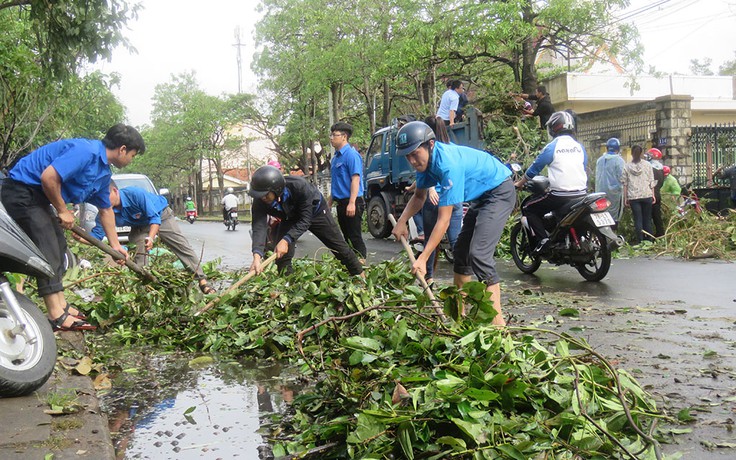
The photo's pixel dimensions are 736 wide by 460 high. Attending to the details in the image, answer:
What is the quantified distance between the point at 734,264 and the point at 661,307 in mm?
4045

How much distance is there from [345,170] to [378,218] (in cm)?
754

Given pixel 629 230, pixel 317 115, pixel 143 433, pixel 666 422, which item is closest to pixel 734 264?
pixel 629 230

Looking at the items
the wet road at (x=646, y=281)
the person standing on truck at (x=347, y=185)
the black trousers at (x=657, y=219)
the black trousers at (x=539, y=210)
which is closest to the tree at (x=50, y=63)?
the person standing on truck at (x=347, y=185)

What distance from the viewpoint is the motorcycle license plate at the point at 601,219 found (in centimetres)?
838

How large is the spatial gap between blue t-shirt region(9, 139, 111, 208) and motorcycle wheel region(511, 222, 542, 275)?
5.47 m

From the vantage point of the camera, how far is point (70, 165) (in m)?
5.76

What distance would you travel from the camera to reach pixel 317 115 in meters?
40.9

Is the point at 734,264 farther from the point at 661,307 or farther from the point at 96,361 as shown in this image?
the point at 96,361

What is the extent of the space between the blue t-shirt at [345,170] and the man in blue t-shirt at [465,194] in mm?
3216

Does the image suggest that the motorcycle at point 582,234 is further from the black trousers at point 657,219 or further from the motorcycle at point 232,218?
the motorcycle at point 232,218

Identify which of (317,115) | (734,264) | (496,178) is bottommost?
(734,264)

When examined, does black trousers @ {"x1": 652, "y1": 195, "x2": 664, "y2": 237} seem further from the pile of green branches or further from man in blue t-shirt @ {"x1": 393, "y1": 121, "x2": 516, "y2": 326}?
the pile of green branches

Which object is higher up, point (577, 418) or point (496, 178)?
point (496, 178)

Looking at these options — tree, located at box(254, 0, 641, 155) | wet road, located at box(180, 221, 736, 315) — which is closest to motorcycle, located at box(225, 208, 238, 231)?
tree, located at box(254, 0, 641, 155)
